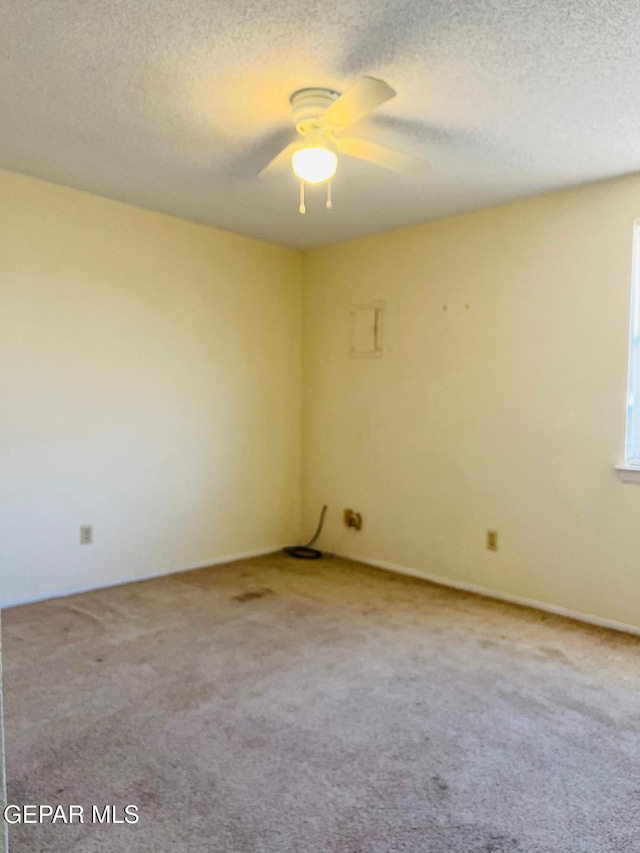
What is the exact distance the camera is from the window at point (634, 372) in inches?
119

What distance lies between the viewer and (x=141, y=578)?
378 cm

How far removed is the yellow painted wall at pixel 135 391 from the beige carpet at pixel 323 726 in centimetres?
50

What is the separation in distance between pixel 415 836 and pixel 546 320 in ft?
8.63

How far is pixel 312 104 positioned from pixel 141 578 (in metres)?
2.91

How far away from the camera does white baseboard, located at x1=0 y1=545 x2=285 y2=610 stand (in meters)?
3.32

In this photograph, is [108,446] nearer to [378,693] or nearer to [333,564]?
[333,564]

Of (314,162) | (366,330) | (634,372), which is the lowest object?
(634,372)

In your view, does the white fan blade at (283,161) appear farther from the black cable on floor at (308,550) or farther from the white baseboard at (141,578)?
the black cable on floor at (308,550)

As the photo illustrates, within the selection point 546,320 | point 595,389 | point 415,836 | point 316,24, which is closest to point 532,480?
point 595,389

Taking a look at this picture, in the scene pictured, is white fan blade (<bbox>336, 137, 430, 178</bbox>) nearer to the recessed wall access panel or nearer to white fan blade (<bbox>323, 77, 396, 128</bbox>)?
white fan blade (<bbox>323, 77, 396, 128</bbox>)

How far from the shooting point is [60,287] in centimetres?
339

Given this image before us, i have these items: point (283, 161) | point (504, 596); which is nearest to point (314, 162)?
point (283, 161)

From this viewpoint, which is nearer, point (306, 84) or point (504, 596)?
point (306, 84)

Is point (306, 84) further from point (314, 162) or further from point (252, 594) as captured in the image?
point (252, 594)
